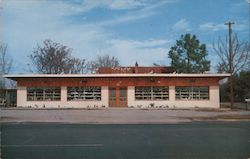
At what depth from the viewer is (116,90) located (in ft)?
155

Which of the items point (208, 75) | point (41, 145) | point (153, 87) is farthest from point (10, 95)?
point (41, 145)

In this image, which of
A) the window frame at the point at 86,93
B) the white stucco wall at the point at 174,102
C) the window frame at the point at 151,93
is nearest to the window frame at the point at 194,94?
the white stucco wall at the point at 174,102

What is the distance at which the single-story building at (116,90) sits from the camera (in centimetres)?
4694

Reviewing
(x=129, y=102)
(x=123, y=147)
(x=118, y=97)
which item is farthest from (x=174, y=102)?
(x=123, y=147)

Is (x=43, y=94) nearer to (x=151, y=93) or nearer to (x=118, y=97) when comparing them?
(x=118, y=97)

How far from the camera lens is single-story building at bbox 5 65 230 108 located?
4694cm

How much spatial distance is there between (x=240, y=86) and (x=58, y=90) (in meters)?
25.2

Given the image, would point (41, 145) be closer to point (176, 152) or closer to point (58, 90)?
point (176, 152)

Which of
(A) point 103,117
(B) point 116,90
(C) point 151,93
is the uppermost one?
(B) point 116,90

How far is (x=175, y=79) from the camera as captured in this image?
47.2m

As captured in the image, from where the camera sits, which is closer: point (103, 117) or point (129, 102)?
point (103, 117)

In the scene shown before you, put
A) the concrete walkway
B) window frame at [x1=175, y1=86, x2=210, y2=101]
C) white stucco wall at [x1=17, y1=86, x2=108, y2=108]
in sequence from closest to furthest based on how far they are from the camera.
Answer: the concrete walkway → white stucco wall at [x1=17, y1=86, x2=108, y2=108] → window frame at [x1=175, y1=86, x2=210, y2=101]

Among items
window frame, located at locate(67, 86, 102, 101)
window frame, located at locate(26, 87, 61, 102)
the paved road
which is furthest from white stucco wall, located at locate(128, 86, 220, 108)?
the paved road

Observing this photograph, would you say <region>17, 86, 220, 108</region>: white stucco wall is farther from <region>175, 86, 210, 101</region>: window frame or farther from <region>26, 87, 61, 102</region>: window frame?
<region>26, 87, 61, 102</region>: window frame
